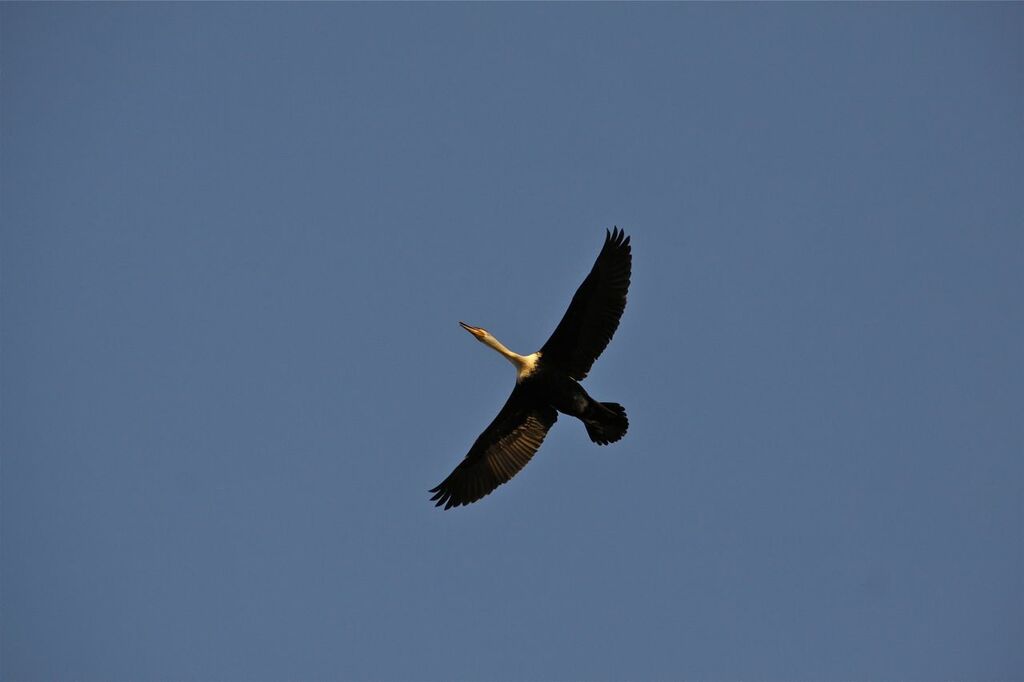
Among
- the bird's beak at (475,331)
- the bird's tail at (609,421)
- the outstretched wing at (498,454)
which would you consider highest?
the bird's beak at (475,331)

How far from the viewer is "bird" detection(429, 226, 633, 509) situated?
693 inches

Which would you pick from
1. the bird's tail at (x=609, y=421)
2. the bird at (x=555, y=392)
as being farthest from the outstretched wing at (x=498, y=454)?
the bird's tail at (x=609, y=421)

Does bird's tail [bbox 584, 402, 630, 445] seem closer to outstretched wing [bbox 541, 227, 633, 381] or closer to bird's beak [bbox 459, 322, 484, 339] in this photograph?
outstretched wing [bbox 541, 227, 633, 381]

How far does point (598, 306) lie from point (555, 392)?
1585 millimetres

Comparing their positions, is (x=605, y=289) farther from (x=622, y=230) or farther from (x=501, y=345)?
(x=501, y=345)

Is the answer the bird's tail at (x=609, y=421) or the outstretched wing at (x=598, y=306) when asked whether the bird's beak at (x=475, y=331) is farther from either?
the bird's tail at (x=609, y=421)

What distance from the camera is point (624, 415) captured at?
693 inches

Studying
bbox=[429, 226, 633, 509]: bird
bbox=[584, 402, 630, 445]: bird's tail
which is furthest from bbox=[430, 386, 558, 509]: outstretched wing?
bbox=[584, 402, 630, 445]: bird's tail

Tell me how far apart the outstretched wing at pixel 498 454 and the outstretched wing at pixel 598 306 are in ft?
4.73

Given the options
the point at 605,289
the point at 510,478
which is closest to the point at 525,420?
the point at 510,478

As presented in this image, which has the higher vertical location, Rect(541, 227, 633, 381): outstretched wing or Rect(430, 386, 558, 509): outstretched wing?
Rect(541, 227, 633, 381): outstretched wing

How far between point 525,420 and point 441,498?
1.99 m

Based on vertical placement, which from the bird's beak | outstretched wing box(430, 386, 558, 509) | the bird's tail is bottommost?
outstretched wing box(430, 386, 558, 509)

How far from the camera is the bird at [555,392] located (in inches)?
693
